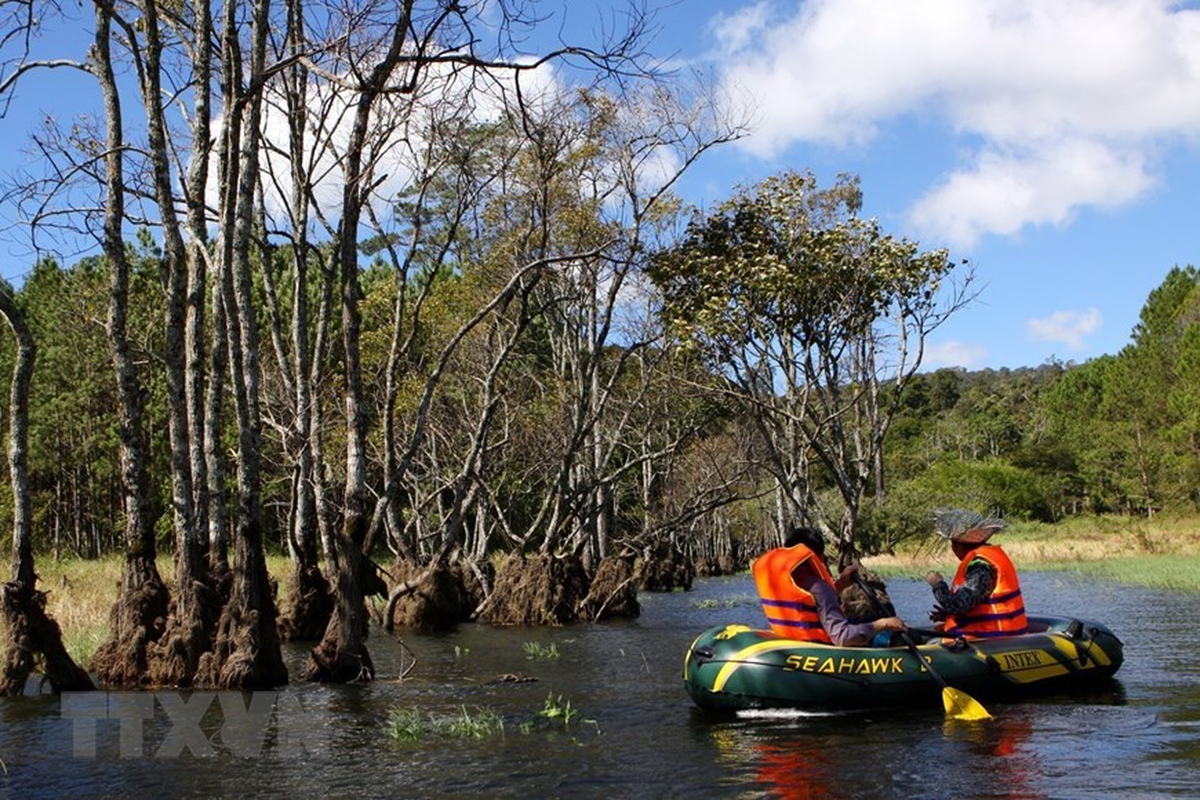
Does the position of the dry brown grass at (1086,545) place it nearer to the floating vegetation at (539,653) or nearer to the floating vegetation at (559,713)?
the floating vegetation at (539,653)

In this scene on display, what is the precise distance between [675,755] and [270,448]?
29420 mm

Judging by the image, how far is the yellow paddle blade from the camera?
1097 centimetres

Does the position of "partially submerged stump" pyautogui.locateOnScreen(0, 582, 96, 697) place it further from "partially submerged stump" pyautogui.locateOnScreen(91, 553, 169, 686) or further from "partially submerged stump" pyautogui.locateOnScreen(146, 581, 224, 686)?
"partially submerged stump" pyautogui.locateOnScreen(146, 581, 224, 686)

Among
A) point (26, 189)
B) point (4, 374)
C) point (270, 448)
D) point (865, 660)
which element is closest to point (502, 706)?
point (865, 660)

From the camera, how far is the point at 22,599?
11.5 m

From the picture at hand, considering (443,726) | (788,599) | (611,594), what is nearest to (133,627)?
(443,726)

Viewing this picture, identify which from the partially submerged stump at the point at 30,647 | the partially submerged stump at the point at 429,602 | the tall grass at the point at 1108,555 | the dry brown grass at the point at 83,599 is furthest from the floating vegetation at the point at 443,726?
the tall grass at the point at 1108,555

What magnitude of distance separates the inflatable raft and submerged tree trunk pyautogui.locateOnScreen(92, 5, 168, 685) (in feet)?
20.1

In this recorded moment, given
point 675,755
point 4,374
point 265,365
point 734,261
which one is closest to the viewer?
point 675,755

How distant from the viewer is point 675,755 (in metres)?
9.86

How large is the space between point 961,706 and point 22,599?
9063 mm

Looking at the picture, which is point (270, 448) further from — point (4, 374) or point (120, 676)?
point (120, 676)

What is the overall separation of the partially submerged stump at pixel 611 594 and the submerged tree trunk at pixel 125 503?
1100 cm

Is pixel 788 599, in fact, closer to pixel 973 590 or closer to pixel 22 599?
pixel 973 590
